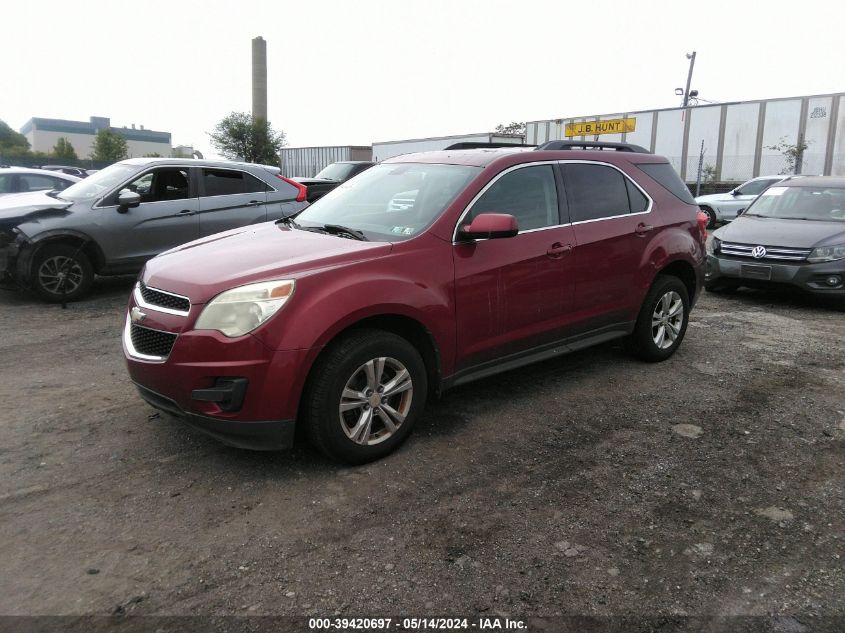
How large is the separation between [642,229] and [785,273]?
3695 millimetres

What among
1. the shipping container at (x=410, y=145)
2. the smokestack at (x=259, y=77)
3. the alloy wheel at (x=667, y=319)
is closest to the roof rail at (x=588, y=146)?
the alloy wheel at (x=667, y=319)

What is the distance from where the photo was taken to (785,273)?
7824mm

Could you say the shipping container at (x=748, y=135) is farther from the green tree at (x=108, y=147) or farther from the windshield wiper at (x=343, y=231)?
the green tree at (x=108, y=147)

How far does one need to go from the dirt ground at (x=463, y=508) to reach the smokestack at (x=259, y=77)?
5166 centimetres

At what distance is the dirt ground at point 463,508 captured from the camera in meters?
2.59

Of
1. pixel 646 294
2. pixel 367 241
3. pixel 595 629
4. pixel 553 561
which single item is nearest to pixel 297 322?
pixel 367 241

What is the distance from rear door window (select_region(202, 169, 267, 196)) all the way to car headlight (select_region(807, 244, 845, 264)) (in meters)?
6.98

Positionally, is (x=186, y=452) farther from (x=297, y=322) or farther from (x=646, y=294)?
(x=646, y=294)

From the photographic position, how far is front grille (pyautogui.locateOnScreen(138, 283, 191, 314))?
342 centimetres

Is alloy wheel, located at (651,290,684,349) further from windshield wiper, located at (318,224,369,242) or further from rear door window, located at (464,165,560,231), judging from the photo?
windshield wiper, located at (318,224,369,242)

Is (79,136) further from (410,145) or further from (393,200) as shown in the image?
(393,200)

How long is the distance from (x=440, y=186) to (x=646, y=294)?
212cm

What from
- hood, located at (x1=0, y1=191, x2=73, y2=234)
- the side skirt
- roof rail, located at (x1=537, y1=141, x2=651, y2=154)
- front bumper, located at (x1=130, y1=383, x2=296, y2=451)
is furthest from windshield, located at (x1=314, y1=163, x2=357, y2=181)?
front bumper, located at (x1=130, y1=383, x2=296, y2=451)

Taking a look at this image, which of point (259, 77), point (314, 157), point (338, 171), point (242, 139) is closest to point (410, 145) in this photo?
point (314, 157)
